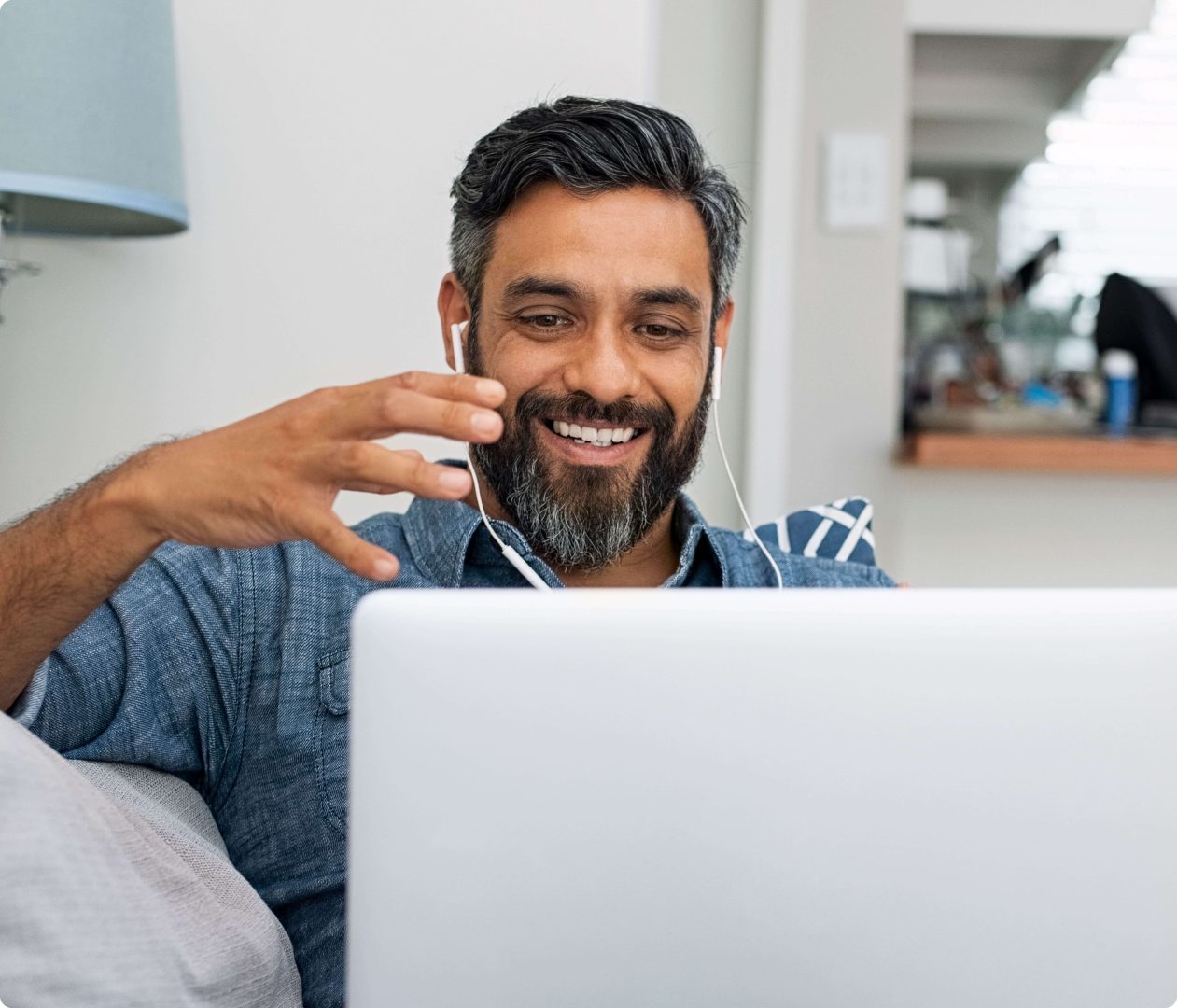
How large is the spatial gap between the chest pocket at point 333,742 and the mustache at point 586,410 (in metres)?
0.31

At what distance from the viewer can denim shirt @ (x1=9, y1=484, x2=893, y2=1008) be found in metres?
1.13

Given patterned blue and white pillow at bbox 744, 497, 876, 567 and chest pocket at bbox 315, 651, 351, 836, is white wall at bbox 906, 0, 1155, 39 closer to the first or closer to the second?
patterned blue and white pillow at bbox 744, 497, 876, 567

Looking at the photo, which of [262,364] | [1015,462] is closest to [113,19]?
[262,364]

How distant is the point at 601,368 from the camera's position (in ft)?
4.33

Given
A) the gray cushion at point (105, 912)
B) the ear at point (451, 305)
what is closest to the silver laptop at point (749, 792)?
the gray cushion at point (105, 912)

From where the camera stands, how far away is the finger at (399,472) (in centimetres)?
84

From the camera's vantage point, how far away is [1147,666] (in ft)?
2.29


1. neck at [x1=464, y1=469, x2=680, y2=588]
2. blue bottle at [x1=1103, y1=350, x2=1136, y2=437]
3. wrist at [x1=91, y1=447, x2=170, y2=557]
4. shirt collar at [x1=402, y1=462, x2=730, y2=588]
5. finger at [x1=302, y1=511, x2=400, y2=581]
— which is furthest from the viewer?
blue bottle at [x1=1103, y1=350, x2=1136, y2=437]

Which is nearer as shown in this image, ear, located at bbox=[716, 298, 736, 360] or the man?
the man

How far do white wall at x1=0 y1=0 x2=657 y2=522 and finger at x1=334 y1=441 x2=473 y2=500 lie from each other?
766 millimetres

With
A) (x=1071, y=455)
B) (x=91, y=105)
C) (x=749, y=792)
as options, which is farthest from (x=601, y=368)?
(x=1071, y=455)

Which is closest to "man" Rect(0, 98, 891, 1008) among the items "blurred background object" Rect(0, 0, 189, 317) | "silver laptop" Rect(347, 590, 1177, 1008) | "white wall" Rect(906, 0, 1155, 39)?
"silver laptop" Rect(347, 590, 1177, 1008)

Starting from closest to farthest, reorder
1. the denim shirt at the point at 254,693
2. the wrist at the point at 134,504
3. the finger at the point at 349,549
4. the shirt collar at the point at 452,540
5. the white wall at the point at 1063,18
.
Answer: the finger at the point at 349,549, the wrist at the point at 134,504, the denim shirt at the point at 254,693, the shirt collar at the point at 452,540, the white wall at the point at 1063,18

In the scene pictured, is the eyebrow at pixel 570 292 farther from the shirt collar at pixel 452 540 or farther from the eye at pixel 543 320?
the shirt collar at pixel 452 540
